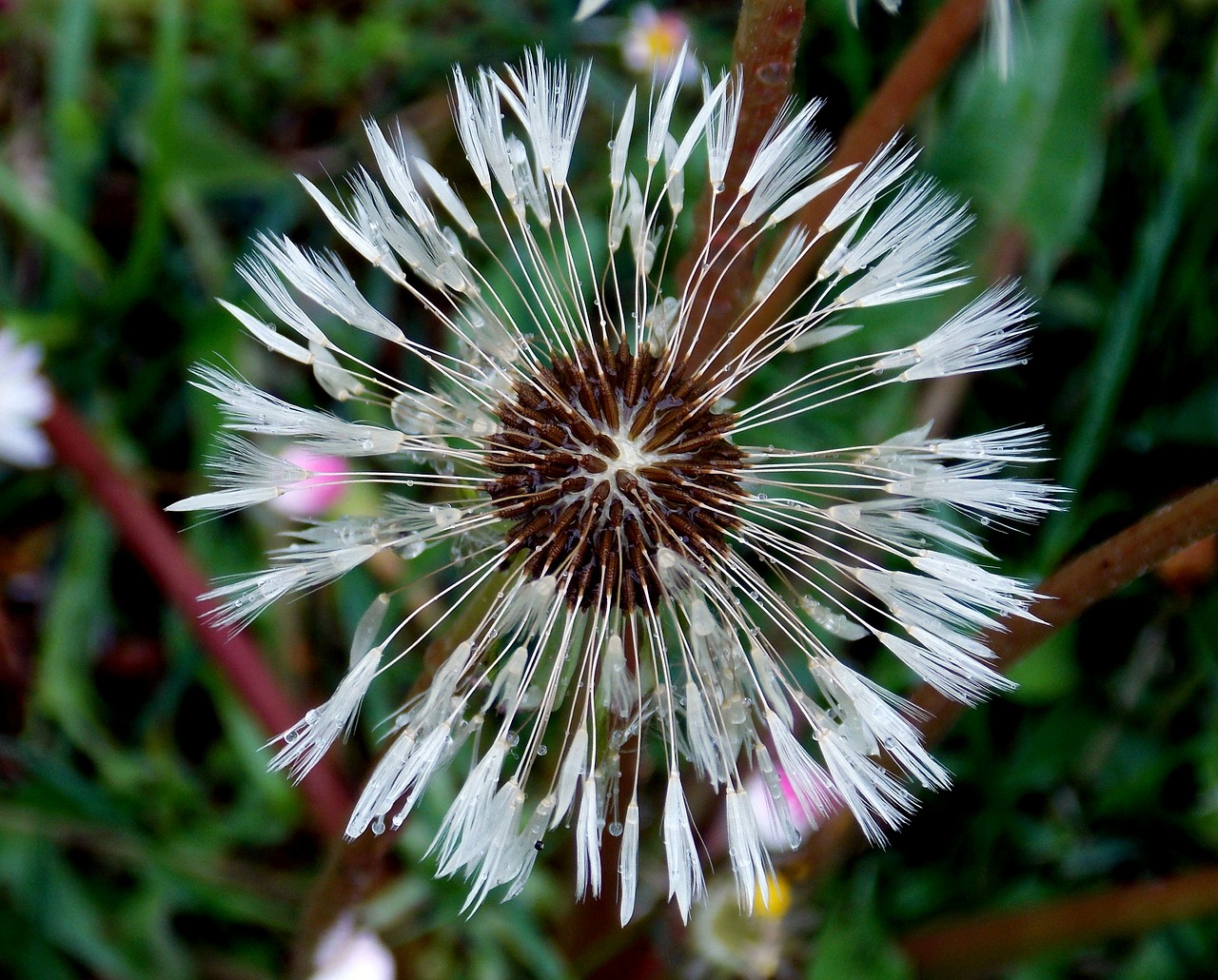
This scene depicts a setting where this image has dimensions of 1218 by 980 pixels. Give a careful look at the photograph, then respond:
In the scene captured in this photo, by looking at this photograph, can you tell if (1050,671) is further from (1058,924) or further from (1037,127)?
(1037,127)

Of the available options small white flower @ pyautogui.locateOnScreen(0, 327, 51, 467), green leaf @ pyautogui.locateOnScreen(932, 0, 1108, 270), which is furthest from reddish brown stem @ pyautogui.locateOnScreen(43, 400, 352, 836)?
green leaf @ pyautogui.locateOnScreen(932, 0, 1108, 270)

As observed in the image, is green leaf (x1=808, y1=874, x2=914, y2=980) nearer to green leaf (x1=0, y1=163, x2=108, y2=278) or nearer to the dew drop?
the dew drop

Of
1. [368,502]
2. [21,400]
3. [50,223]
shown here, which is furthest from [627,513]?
[50,223]

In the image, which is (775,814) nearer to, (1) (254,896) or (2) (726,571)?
(2) (726,571)

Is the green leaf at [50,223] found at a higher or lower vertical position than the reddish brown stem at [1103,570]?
lower

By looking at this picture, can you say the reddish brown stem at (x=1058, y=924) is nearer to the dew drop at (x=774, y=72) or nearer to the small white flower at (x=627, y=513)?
the small white flower at (x=627, y=513)

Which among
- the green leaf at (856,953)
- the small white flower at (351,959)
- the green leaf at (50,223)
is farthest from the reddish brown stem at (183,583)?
the green leaf at (856,953)
